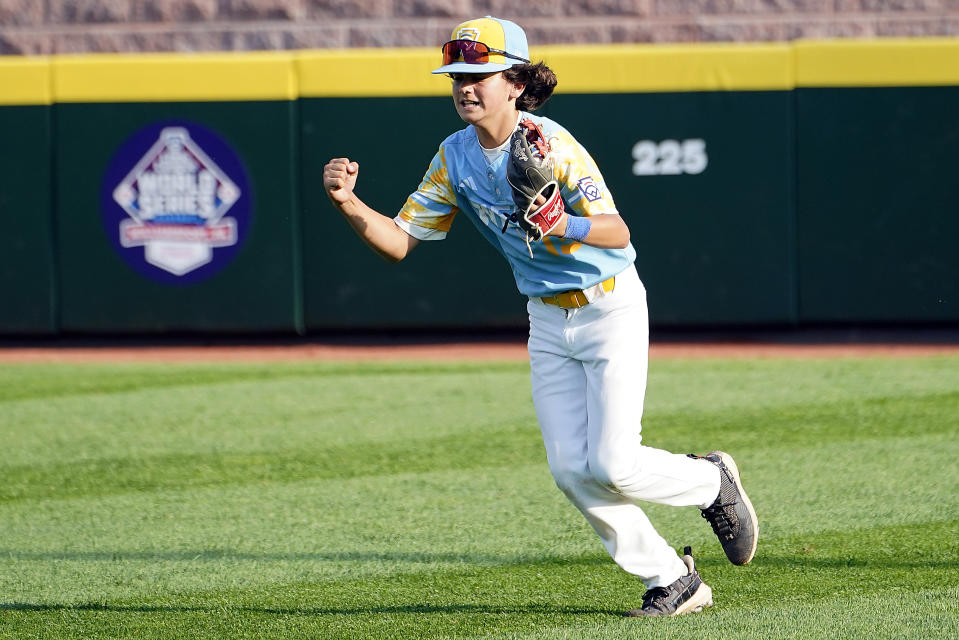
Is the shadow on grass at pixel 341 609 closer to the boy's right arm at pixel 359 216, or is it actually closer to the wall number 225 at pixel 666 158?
the boy's right arm at pixel 359 216

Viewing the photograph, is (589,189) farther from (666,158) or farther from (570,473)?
(666,158)

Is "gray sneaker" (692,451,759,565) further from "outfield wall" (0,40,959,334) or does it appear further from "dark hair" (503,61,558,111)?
"outfield wall" (0,40,959,334)

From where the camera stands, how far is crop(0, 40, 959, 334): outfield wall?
11117mm

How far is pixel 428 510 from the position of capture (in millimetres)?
6090

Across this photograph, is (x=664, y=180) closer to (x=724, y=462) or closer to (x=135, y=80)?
(x=135, y=80)

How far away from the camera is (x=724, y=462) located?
4660mm

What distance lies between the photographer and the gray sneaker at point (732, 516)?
14.9 ft

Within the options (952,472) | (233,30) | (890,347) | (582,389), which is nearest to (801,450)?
(952,472)

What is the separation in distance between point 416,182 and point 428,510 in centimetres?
567

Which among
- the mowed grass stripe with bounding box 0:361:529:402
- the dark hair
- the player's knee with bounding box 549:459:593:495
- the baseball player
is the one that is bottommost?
the mowed grass stripe with bounding box 0:361:529:402

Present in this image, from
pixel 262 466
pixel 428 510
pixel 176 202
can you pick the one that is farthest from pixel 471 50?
pixel 176 202

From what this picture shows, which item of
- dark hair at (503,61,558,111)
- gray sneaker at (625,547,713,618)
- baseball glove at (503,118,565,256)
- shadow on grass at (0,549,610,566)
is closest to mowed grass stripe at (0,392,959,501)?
shadow on grass at (0,549,610,566)

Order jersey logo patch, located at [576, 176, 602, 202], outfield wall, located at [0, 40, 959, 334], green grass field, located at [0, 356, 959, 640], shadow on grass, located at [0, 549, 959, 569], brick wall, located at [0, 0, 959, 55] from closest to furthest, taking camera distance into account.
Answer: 1. jersey logo patch, located at [576, 176, 602, 202]
2. green grass field, located at [0, 356, 959, 640]
3. shadow on grass, located at [0, 549, 959, 569]
4. outfield wall, located at [0, 40, 959, 334]
5. brick wall, located at [0, 0, 959, 55]

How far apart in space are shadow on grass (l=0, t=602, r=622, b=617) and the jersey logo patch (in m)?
1.40
